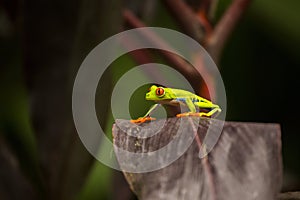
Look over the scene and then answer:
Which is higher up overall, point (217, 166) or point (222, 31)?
point (222, 31)

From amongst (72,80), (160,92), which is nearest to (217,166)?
(160,92)

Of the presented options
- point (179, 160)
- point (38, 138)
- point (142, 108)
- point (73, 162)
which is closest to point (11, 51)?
point (142, 108)

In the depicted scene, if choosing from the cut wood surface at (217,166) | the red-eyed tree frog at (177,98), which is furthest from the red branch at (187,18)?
the cut wood surface at (217,166)

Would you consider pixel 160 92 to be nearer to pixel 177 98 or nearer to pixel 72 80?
pixel 177 98

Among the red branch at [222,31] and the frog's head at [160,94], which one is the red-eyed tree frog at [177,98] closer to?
the frog's head at [160,94]

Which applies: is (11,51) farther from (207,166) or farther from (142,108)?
(207,166)
